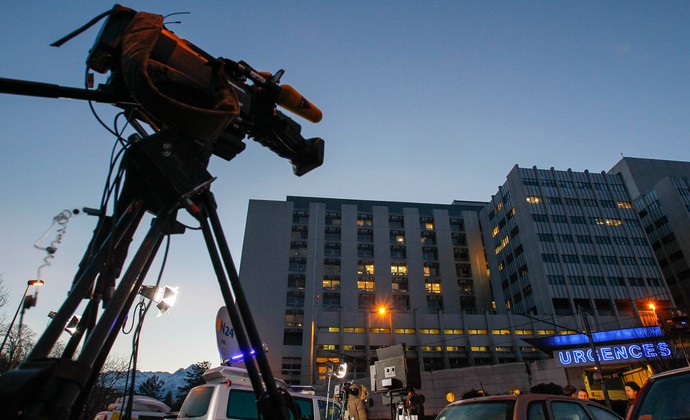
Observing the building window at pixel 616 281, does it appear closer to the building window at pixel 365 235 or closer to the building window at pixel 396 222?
the building window at pixel 396 222

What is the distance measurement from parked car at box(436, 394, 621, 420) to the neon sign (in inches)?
1239

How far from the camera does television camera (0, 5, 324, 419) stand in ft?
5.31

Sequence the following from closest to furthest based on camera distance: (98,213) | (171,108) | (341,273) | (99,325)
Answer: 1. (99,325)
2. (171,108)
3. (98,213)
4. (341,273)

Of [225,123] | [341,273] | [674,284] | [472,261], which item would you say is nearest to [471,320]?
[472,261]

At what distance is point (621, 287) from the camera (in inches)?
2334

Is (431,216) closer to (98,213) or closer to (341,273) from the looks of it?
(341,273)

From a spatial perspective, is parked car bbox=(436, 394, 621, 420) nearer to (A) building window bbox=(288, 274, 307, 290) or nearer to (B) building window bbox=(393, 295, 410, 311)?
(A) building window bbox=(288, 274, 307, 290)

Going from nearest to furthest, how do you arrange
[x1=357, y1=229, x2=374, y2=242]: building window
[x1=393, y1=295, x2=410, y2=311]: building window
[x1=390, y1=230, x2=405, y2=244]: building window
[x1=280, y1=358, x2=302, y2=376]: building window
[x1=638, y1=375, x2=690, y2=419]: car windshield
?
1. [x1=638, y1=375, x2=690, y2=419]: car windshield
2. [x1=280, y1=358, x2=302, y2=376]: building window
3. [x1=393, y1=295, x2=410, y2=311]: building window
4. [x1=357, y1=229, x2=374, y2=242]: building window
5. [x1=390, y1=230, x2=405, y2=244]: building window

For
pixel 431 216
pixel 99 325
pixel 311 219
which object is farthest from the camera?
pixel 431 216

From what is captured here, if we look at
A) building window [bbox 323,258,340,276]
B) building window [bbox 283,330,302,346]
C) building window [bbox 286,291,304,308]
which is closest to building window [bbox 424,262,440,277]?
building window [bbox 323,258,340,276]

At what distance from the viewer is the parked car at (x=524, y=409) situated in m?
4.72

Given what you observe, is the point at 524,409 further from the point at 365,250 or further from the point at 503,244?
the point at 503,244

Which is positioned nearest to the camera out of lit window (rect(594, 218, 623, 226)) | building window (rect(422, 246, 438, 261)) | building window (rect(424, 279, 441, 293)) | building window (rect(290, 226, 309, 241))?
lit window (rect(594, 218, 623, 226))

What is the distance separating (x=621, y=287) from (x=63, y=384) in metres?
76.5
